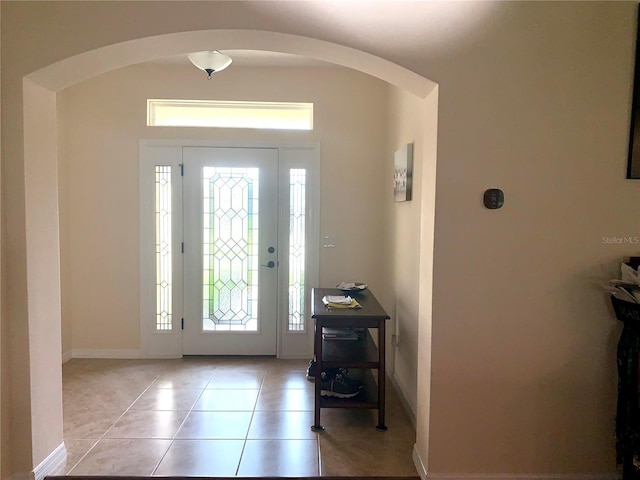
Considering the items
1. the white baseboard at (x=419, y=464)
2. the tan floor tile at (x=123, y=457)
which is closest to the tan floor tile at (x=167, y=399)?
the tan floor tile at (x=123, y=457)

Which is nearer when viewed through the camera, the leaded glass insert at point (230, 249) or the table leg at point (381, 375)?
the table leg at point (381, 375)

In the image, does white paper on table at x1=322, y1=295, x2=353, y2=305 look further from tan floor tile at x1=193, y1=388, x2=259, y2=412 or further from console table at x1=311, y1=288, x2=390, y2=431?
tan floor tile at x1=193, y1=388, x2=259, y2=412

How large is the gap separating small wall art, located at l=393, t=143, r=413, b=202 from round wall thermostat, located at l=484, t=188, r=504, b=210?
39.0 inches

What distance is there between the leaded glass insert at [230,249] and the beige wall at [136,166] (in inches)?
16.6

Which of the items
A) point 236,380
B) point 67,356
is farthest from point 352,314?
point 67,356

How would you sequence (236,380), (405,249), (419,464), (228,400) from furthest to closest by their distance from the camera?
(236,380), (405,249), (228,400), (419,464)

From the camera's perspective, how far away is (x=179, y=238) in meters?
3.97

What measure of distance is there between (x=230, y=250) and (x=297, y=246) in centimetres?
65

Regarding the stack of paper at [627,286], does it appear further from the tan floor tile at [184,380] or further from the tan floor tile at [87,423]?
the tan floor tile at [87,423]

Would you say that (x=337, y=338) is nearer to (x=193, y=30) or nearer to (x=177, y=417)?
(x=177, y=417)

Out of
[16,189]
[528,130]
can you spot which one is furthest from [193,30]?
[528,130]

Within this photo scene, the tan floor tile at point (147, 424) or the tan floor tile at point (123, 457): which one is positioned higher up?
the tan floor tile at point (147, 424)

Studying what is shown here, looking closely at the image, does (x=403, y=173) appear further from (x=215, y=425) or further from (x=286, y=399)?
(x=215, y=425)

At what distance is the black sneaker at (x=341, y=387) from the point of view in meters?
2.82
